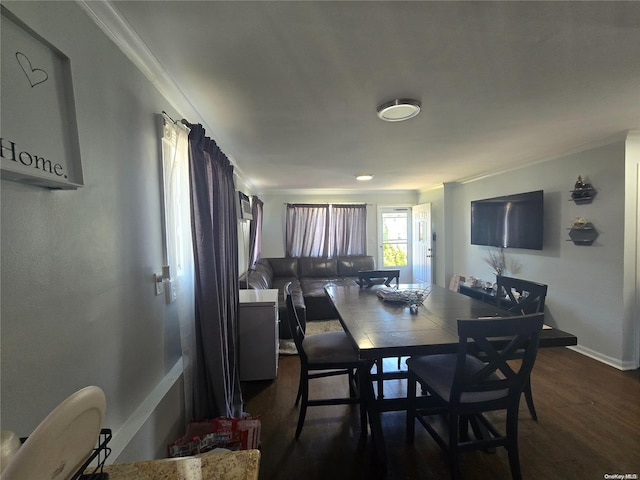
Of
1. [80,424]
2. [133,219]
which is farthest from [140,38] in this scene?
[80,424]

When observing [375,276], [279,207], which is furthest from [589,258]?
[279,207]

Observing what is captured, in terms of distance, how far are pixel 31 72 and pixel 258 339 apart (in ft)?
7.68

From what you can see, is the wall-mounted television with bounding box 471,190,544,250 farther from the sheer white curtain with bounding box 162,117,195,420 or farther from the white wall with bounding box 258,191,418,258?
the sheer white curtain with bounding box 162,117,195,420

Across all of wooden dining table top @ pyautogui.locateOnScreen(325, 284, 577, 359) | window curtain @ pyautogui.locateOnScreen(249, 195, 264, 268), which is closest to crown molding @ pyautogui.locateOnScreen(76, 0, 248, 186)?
wooden dining table top @ pyautogui.locateOnScreen(325, 284, 577, 359)

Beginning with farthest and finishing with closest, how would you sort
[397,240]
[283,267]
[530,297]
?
[397,240], [283,267], [530,297]

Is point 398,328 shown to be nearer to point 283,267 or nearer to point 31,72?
point 31,72

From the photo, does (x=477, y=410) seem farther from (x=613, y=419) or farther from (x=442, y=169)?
(x=442, y=169)

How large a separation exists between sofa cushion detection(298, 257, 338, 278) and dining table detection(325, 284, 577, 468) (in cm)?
326

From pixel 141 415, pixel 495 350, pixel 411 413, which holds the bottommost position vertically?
pixel 411 413

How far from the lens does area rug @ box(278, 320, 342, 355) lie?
332 centimetres

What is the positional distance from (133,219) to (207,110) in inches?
41.6

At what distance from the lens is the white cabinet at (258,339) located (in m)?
2.62

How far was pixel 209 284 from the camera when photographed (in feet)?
5.84

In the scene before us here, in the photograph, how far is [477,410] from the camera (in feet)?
4.80
